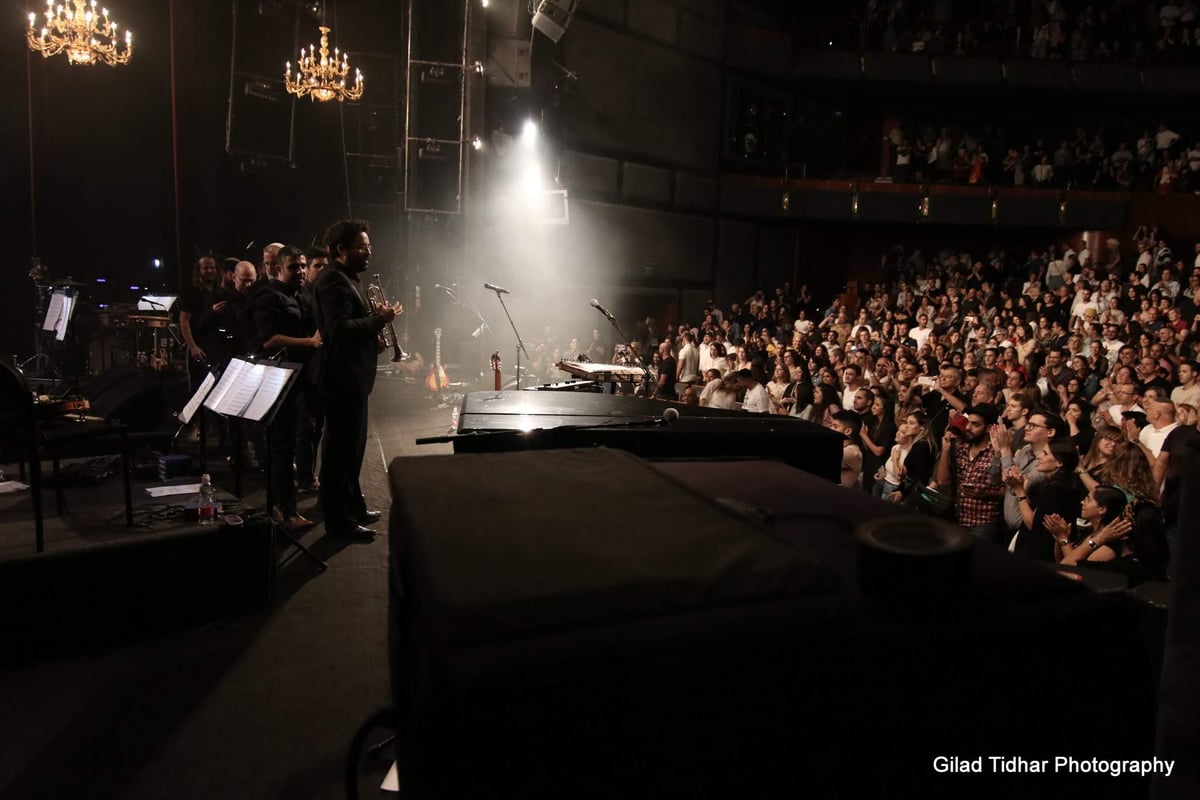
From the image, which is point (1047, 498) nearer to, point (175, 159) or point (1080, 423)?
point (1080, 423)

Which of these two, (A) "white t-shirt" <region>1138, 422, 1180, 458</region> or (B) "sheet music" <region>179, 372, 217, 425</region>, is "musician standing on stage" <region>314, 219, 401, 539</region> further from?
(A) "white t-shirt" <region>1138, 422, 1180, 458</region>

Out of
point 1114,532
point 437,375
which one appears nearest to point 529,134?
point 437,375

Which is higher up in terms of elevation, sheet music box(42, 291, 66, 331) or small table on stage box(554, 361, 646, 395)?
sheet music box(42, 291, 66, 331)

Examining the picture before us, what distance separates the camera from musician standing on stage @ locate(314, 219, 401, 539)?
3932 mm

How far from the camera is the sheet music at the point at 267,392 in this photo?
3.55m

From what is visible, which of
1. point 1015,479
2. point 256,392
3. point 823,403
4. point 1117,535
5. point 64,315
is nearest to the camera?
point 1117,535

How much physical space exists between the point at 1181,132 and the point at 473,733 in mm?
21447

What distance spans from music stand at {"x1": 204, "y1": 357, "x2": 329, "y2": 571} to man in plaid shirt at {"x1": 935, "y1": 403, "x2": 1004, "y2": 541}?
3.58m

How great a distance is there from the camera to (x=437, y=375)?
1031cm

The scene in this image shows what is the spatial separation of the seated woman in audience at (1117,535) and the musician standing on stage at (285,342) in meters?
4.04

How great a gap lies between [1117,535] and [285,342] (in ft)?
15.0

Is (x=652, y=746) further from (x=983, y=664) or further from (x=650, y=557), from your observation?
(x=983, y=664)

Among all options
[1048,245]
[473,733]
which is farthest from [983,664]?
[1048,245]

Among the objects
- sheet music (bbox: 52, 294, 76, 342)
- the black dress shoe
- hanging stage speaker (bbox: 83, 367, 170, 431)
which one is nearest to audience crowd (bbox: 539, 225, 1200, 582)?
the black dress shoe
